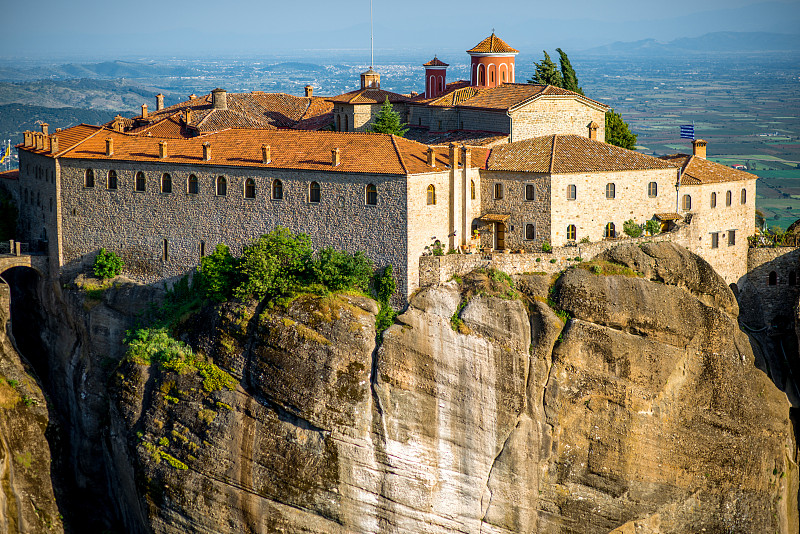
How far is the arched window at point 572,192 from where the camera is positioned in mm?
51875

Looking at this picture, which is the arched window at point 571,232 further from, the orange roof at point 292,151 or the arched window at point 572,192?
the orange roof at point 292,151

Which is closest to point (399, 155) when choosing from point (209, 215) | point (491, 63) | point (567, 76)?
point (209, 215)

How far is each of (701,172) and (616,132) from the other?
10.1m

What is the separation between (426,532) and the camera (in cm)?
4984

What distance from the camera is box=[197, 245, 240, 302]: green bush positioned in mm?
51156

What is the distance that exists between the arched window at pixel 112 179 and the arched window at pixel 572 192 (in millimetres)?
24474

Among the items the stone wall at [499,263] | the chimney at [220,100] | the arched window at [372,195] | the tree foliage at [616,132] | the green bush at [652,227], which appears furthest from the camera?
the chimney at [220,100]

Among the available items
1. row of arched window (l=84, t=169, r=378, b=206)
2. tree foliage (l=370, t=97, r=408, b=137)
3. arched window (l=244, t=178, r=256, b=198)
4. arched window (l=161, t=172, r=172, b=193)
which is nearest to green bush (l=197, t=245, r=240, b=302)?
arched window (l=244, t=178, r=256, b=198)

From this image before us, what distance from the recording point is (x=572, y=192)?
171 ft

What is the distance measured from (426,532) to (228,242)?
17700 mm

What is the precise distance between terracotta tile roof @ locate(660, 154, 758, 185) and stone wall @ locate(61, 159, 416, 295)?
16.9 metres

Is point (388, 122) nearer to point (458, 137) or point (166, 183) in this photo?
point (458, 137)

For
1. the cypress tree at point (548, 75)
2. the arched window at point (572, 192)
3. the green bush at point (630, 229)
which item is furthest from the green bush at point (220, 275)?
the cypress tree at point (548, 75)

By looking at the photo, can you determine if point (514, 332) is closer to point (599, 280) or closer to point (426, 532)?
point (599, 280)
